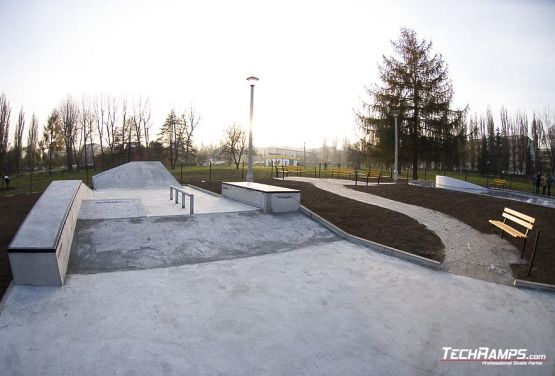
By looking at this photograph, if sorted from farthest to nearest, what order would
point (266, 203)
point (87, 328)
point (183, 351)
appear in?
point (266, 203), point (87, 328), point (183, 351)

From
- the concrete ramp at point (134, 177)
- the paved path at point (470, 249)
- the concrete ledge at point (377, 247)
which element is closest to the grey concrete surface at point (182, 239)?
the concrete ledge at point (377, 247)

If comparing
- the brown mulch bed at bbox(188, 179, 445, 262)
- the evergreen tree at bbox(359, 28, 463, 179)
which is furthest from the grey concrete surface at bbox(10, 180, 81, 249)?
the evergreen tree at bbox(359, 28, 463, 179)

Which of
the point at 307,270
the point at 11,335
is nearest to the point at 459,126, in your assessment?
the point at 307,270

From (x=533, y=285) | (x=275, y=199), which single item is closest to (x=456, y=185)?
(x=275, y=199)

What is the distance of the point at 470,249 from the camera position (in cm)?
805

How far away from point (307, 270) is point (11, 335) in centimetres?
448

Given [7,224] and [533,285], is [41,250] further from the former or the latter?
[533,285]

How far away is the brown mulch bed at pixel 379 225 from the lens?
8160 mm

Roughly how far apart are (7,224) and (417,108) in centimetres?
→ 2448

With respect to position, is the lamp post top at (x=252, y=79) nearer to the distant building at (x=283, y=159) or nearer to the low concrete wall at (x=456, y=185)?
the low concrete wall at (x=456, y=185)

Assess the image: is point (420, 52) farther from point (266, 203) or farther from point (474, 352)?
point (474, 352)

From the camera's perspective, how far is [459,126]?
25438mm

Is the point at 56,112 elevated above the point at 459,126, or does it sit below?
above

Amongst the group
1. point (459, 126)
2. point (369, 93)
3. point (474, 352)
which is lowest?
point (474, 352)
